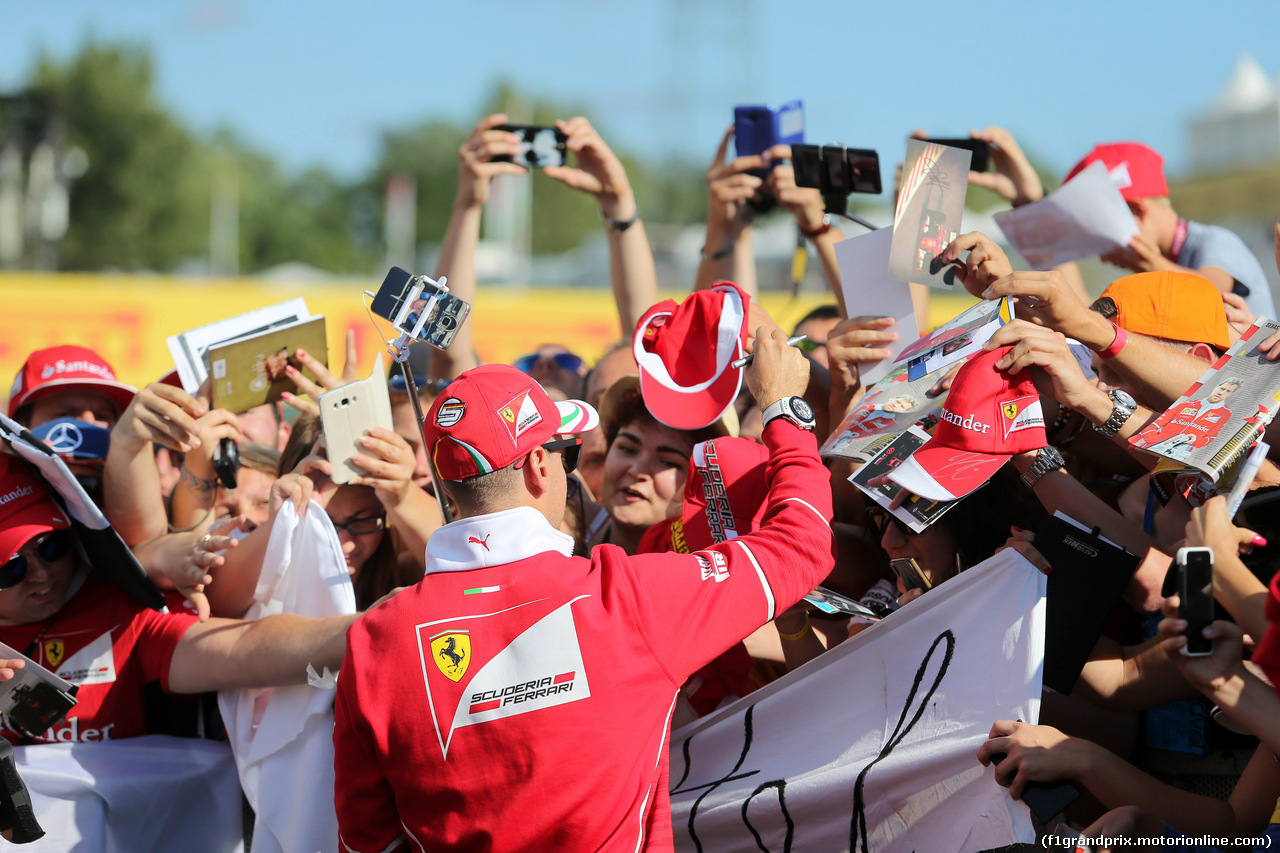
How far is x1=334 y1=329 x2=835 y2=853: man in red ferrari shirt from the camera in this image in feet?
7.61

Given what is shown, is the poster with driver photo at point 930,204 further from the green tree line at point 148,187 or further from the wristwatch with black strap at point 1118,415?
the green tree line at point 148,187

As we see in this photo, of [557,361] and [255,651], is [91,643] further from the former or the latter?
[557,361]

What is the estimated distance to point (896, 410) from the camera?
282cm

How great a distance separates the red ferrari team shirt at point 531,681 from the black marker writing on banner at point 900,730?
0.40m

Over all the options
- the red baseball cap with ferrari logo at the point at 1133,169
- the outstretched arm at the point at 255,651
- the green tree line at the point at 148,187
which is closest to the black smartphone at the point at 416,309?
the outstretched arm at the point at 255,651

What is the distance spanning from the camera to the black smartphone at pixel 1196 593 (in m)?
2.11

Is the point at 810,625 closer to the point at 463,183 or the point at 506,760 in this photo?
the point at 506,760

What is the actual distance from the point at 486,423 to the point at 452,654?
497 mm

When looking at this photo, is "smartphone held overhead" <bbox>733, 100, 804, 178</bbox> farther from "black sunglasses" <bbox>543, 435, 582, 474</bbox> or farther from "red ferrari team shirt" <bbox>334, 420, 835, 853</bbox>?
"red ferrari team shirt" <bbox>334, 420, 835, 853</bbox>

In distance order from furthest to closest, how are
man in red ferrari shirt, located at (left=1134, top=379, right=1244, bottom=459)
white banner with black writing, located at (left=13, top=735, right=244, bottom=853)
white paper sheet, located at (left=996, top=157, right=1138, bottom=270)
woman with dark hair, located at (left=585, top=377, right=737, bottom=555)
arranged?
white paper sheet, located at (left=996, top=157, right=1138, bottom=270)
woman with dark hair, located at (left=585, top=377, right=737, bottom=555)
white banner with black writing, located at (left=13, top=735, right=244, bottom=853)
man in red ferrari shirt, located at (left=1134, top=379, right=1244, bottom=459)

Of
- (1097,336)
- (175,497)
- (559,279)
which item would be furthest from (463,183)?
(559,279)

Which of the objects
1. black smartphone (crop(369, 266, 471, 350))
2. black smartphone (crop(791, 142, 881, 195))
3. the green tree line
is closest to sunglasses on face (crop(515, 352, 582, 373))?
black smartphone (crop(791, 142, 881, 195))

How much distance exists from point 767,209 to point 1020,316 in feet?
6.31

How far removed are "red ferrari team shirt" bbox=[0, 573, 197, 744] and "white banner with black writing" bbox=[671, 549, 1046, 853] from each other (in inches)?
59.6
